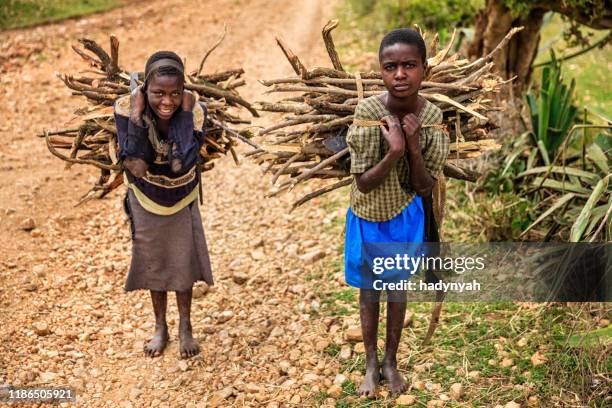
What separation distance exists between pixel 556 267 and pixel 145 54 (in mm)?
6405

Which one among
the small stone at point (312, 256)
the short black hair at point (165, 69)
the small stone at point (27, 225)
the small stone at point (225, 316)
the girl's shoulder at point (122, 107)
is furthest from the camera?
the small stone at point (27, 225)

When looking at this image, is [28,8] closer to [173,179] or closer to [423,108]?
[173,179]

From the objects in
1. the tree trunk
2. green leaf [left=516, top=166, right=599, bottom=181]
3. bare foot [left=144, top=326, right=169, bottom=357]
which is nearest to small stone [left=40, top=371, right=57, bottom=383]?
bare foot [left=144, top=326, right=169, bottom=357]

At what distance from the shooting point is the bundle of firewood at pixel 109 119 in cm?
354

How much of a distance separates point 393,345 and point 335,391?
0.36 meters

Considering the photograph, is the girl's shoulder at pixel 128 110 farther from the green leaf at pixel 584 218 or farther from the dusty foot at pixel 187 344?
the green leaf at pixel 584 218

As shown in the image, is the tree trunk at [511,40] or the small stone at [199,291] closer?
the small stone at [199,291]

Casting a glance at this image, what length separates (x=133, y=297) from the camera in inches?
166

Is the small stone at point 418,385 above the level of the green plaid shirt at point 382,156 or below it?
below

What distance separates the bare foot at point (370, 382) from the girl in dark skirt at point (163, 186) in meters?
0.94

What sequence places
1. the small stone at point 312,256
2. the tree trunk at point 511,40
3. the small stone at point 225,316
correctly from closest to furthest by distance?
1. the small stone at point 225,316
2. the small stone at point 312,256
3. the tree trunk at point 511,40

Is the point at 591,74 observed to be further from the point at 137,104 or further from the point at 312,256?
the point at 137,104

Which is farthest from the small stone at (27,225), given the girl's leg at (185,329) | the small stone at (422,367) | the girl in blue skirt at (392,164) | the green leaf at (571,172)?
the green leaf at (571,172)

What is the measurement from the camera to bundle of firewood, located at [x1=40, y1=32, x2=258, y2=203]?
3.54m
